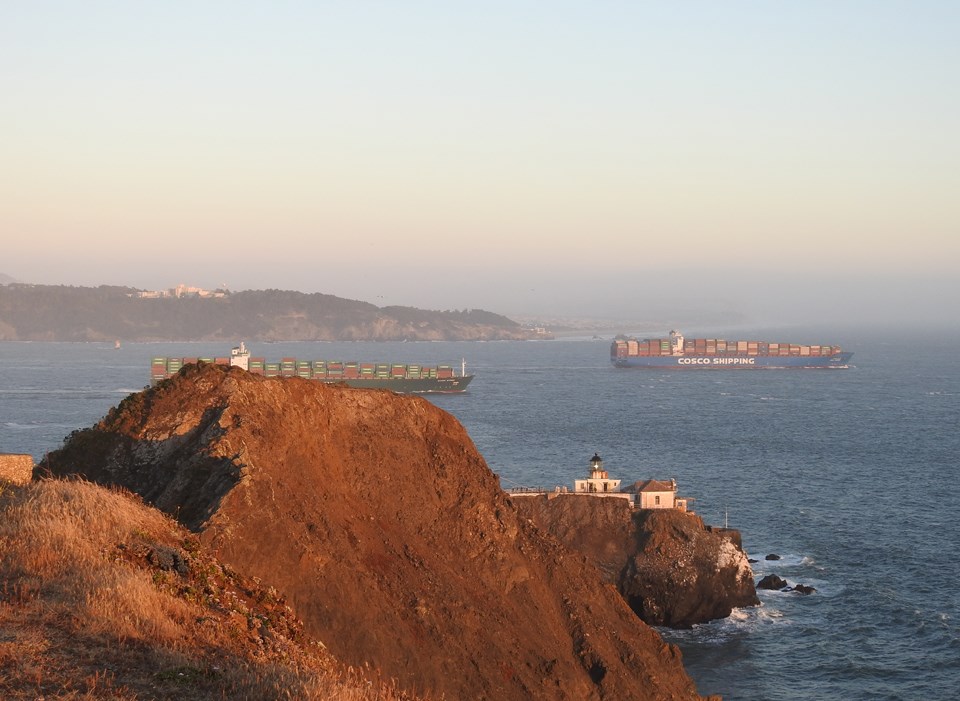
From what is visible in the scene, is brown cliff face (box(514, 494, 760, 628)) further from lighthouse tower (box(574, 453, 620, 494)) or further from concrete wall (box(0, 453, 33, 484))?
concrete wall (box(0, 453, 33, 484))

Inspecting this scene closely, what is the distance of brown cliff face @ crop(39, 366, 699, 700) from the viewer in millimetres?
16188

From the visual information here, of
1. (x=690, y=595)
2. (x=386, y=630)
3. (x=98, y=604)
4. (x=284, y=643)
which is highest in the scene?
(x=98, y=604)

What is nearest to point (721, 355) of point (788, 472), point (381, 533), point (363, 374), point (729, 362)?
point (729, 362)

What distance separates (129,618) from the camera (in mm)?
8672

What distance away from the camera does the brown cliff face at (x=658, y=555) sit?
32.2 metres

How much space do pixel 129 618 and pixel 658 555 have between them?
87.0ft

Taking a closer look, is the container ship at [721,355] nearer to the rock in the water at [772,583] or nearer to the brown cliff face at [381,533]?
the rock in the water at [772,583]

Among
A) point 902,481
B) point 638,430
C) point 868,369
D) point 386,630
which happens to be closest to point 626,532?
point 386,630

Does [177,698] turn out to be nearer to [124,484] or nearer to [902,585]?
[124,484]

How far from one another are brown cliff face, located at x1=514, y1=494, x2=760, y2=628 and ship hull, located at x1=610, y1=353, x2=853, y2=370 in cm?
12509

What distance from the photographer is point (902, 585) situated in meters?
34.4

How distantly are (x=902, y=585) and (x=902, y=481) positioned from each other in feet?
67.6

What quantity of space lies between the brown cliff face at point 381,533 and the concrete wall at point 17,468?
0.92 feet

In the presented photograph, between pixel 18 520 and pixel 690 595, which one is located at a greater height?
pixel 18 520
